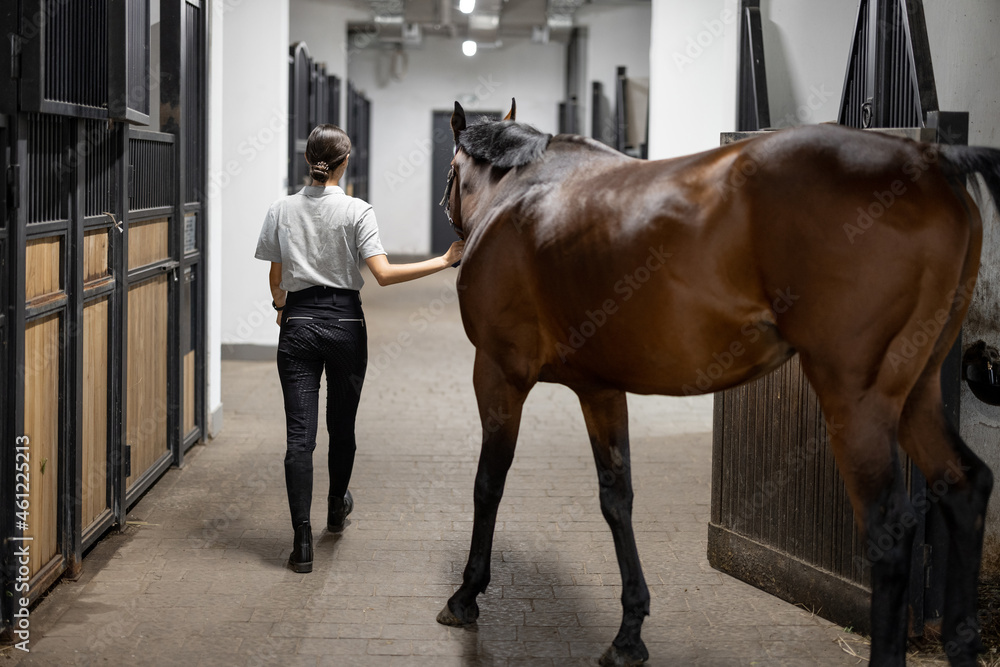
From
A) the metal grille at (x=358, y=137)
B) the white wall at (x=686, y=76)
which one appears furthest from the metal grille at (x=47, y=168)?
the metal grille at (x=358, y=137)

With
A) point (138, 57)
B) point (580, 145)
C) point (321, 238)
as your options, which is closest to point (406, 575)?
point (321, 238)

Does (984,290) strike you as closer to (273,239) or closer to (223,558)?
(273,239)

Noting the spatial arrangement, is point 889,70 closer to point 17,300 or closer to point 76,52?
point 76,52

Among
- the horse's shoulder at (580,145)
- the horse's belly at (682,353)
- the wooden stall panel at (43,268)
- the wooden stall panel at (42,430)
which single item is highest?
the horse's shoulder at (580,145)

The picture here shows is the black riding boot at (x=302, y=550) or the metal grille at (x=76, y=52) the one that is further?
the black riding boot at (x=302, y=550)

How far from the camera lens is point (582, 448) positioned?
5.92 m

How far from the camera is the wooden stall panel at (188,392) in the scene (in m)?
5.56

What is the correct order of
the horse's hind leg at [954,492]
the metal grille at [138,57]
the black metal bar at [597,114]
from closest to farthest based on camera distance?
the horse's hind leg at [954,492]
the metal grille at [138,57]
the black metal bar at [597,114]

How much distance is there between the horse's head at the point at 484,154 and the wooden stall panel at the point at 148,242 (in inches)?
69.5

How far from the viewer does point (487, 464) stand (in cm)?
325

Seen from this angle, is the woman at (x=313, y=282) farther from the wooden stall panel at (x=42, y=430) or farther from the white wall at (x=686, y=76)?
the white wall at (x=686, y=76)

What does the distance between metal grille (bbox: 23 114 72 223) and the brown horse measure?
1522mm

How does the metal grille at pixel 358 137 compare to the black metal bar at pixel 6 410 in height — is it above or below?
above

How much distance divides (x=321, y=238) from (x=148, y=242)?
137cm
